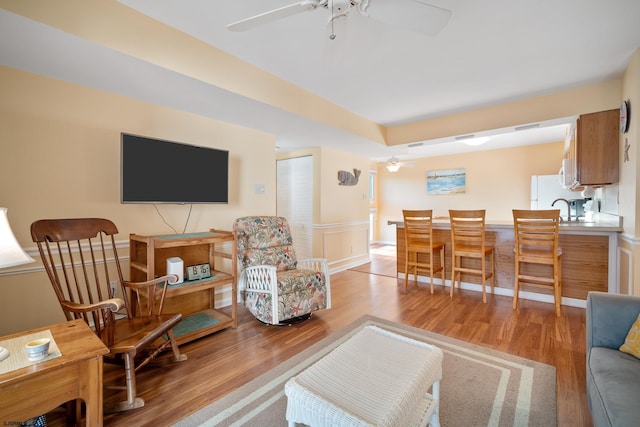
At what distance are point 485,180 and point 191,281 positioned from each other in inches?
252

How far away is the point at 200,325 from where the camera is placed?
8.46 ft

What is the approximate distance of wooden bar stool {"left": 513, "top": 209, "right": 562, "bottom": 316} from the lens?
116 inches

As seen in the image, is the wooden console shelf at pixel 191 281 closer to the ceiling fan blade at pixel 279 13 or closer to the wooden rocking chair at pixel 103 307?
the wooden rocking chair at pixel 103 307

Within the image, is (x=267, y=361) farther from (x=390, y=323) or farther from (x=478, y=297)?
(x=478, y=297)

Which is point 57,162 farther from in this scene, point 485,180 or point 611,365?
point 485,180

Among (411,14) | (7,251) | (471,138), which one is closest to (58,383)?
(7,251)

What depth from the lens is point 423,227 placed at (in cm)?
380

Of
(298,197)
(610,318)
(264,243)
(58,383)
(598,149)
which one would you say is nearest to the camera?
(58,383)

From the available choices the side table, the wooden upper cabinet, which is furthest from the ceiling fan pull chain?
the wooden upper cabinet

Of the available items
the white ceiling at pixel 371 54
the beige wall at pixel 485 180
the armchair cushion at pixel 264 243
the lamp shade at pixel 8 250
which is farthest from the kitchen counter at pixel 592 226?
the lamp shade at pixel 8 250

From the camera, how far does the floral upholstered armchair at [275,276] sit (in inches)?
104

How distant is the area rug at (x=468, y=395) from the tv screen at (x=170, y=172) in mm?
1781

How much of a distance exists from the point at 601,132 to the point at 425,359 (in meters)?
3.31

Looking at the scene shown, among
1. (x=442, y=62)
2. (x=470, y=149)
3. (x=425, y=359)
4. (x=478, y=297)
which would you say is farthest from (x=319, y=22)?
(x=470, y=149)
